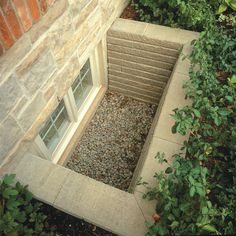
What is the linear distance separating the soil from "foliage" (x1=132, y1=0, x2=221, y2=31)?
7.93 ft

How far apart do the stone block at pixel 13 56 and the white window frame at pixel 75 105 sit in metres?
1.28

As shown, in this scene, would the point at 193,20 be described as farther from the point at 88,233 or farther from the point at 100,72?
the point at 88,233

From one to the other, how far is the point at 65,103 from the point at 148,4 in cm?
161

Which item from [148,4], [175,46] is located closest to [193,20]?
[175,46]

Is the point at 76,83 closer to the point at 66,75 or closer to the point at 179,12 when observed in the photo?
the point at 66,75

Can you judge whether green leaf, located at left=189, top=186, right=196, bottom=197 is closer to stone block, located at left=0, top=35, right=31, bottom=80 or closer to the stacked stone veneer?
stone block, located at left=0, top=35, right=31, bottom=80

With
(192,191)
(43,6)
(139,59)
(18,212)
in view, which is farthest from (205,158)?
(139,59)

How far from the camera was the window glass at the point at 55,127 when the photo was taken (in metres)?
3.09

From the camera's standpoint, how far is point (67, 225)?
205 centimetres

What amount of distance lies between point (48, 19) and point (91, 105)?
2074 mm

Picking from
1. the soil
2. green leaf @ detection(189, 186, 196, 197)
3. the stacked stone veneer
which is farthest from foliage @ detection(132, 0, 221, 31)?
the soil

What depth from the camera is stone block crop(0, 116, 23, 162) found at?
1970mm

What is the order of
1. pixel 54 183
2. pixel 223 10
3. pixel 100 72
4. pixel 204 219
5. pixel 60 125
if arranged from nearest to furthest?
pixel 204 219, pixel 54 183, pixel 223 10, pixel 60 125, pixel 100 72

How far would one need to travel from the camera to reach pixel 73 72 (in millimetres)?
2793
